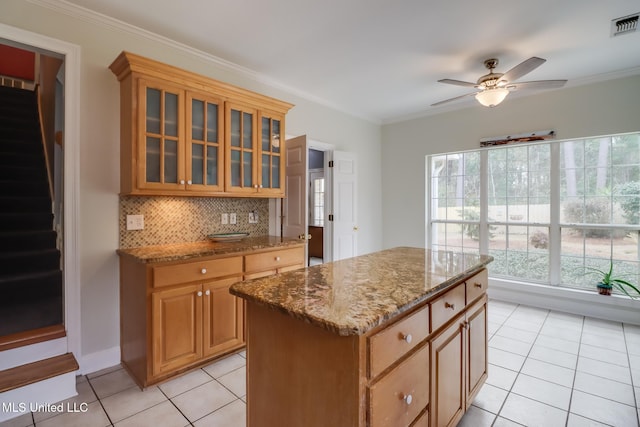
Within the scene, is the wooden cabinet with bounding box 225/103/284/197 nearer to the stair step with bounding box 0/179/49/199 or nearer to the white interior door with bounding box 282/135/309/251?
the white interior door with bounding box 282/135/309/251

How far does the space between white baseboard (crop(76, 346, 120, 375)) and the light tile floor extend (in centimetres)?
5

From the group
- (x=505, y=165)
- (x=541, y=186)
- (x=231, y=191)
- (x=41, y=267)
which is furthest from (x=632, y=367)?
(x=41, y=267)

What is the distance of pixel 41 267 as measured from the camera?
304 cm

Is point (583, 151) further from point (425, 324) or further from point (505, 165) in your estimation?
point (425, 324)

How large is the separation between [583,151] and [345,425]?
14.6ft

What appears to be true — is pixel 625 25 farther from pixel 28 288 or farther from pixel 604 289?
pixel 28 288

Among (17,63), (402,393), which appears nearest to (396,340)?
(402,393)

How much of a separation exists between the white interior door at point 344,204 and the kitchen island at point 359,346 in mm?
2554

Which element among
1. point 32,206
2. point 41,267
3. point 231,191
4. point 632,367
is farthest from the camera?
point 32,206

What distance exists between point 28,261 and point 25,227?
622 millimetres

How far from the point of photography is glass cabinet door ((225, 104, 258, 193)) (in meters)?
2.79

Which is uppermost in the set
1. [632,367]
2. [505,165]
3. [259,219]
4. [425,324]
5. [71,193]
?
[505,165]

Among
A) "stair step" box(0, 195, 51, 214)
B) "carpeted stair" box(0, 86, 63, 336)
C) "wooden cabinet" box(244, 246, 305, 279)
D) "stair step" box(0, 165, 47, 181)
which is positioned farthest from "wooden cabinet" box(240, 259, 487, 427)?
"stair step" box(0, 165, 47, 181)

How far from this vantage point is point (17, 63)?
4418 mm
